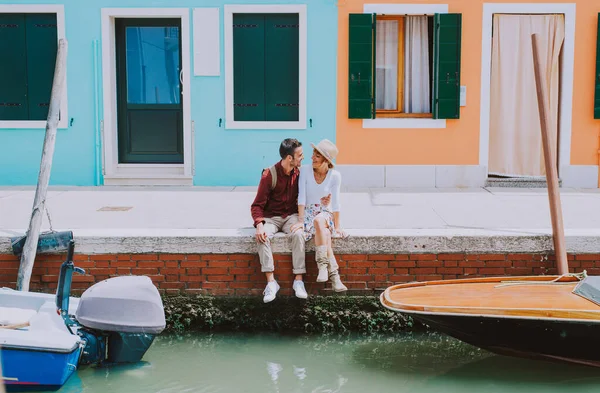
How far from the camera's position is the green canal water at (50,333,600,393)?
18.4 feet

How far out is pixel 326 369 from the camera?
19.5 ft

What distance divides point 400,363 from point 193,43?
575 centimetres

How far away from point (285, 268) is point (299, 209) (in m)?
0.50

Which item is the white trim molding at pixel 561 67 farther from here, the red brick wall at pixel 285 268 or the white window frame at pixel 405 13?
the red brick wall at pixel 285 268

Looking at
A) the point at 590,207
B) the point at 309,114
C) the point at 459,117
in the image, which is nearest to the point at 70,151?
the point at 309,114

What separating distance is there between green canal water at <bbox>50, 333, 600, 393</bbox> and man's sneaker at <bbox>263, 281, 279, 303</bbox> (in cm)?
42

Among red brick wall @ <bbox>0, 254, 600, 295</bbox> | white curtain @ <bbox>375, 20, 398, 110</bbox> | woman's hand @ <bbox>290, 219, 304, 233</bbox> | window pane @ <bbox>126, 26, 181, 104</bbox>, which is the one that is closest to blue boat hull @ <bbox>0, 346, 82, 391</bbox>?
red brick wall @ <bbox>0, 254, 600, 295</bbox>

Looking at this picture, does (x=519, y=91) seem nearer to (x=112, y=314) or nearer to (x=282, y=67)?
(x=282, y=67)

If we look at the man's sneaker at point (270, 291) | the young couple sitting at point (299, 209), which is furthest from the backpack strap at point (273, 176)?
the man's sneaker at point (270, 291)

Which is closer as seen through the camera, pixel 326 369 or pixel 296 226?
pixel 326 369

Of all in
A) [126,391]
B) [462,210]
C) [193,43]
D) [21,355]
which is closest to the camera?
[21,355]

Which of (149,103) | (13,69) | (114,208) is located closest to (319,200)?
(114,208)

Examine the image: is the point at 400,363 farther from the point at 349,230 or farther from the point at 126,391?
the point at 126,391

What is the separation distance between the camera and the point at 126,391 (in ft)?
17.9
